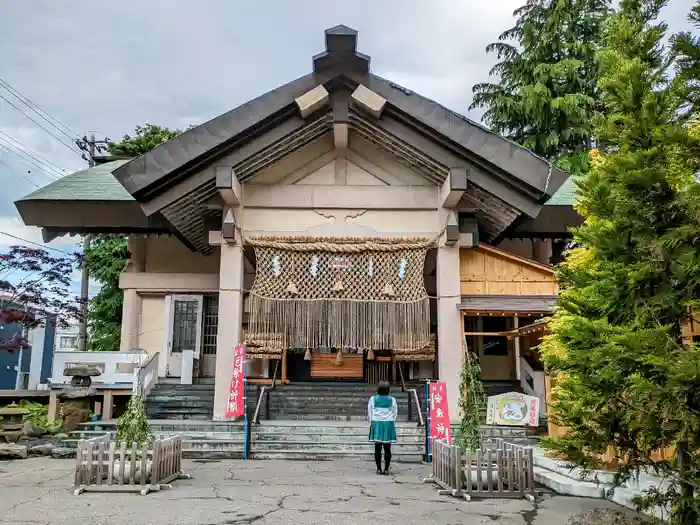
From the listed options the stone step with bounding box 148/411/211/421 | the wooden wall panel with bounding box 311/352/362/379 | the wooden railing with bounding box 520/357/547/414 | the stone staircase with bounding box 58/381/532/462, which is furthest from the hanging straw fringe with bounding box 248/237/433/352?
the wooden wall panel with bounding box 311/352/362/379

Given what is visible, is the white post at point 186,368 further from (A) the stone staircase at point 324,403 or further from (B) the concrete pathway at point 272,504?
(B) the concrete pathway at point 272,504

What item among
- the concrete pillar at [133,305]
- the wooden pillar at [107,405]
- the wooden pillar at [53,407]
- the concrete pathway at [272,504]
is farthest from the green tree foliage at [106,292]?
the concrete pathway at [272,504]

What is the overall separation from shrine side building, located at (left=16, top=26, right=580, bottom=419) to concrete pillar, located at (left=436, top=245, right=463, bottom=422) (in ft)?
0.09

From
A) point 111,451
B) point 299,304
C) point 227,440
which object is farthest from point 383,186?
point 111,451

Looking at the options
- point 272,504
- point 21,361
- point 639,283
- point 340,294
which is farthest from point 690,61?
point 21,361

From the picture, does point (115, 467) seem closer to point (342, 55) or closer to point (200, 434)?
point (200, 434)

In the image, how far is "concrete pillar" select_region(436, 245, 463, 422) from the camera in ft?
38.6

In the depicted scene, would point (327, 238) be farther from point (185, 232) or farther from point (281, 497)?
point (281, 497)

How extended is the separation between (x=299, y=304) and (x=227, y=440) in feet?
10.2

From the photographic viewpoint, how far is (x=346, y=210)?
12766 mm

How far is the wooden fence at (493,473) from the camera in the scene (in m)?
6.89

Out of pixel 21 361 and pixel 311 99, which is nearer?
pixel 311 99

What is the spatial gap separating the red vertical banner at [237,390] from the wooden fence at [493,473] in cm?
523

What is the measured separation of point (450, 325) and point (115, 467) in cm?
712
